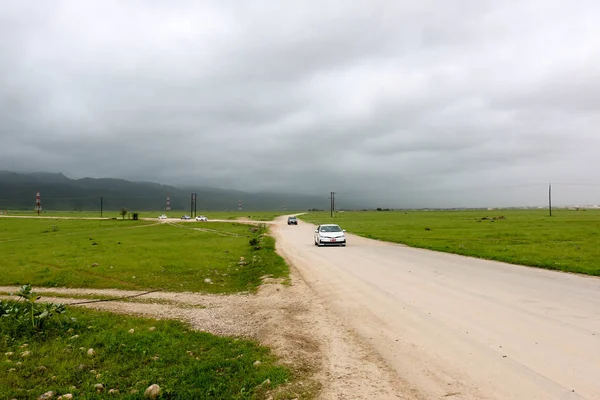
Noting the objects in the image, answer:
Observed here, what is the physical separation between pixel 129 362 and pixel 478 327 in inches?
321

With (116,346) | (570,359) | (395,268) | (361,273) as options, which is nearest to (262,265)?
(361,273)

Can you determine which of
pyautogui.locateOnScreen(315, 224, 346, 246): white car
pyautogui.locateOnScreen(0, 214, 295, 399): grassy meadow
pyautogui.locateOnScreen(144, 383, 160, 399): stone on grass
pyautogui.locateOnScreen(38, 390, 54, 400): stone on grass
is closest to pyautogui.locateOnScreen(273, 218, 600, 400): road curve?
pyautogui.locateOnScreen(0, 214, 295, 399): grassy meadow

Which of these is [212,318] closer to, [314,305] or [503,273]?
[314,305]

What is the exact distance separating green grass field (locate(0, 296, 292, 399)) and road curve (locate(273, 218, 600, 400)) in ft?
9.17

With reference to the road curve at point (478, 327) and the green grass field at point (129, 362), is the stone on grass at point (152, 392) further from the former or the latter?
the road curve at point (478, 327)

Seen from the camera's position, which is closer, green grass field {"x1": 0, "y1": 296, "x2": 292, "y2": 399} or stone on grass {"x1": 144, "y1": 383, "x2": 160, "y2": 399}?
stone on grass {"x1": 144, "y1": 383, "x2": 160, "y2": 399}

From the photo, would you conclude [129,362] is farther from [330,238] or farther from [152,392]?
[330,238]

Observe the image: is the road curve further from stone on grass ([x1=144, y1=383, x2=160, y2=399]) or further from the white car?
the white car

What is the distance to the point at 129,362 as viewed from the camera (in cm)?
754

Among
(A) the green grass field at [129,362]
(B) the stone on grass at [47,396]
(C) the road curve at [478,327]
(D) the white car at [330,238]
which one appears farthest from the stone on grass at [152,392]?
(D) the white car at [330,238]

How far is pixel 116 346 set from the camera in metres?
8.47

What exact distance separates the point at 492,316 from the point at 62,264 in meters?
23.0

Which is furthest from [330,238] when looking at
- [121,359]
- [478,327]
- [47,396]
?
[47,396]

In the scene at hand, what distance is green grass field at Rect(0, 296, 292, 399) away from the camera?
6273mm
